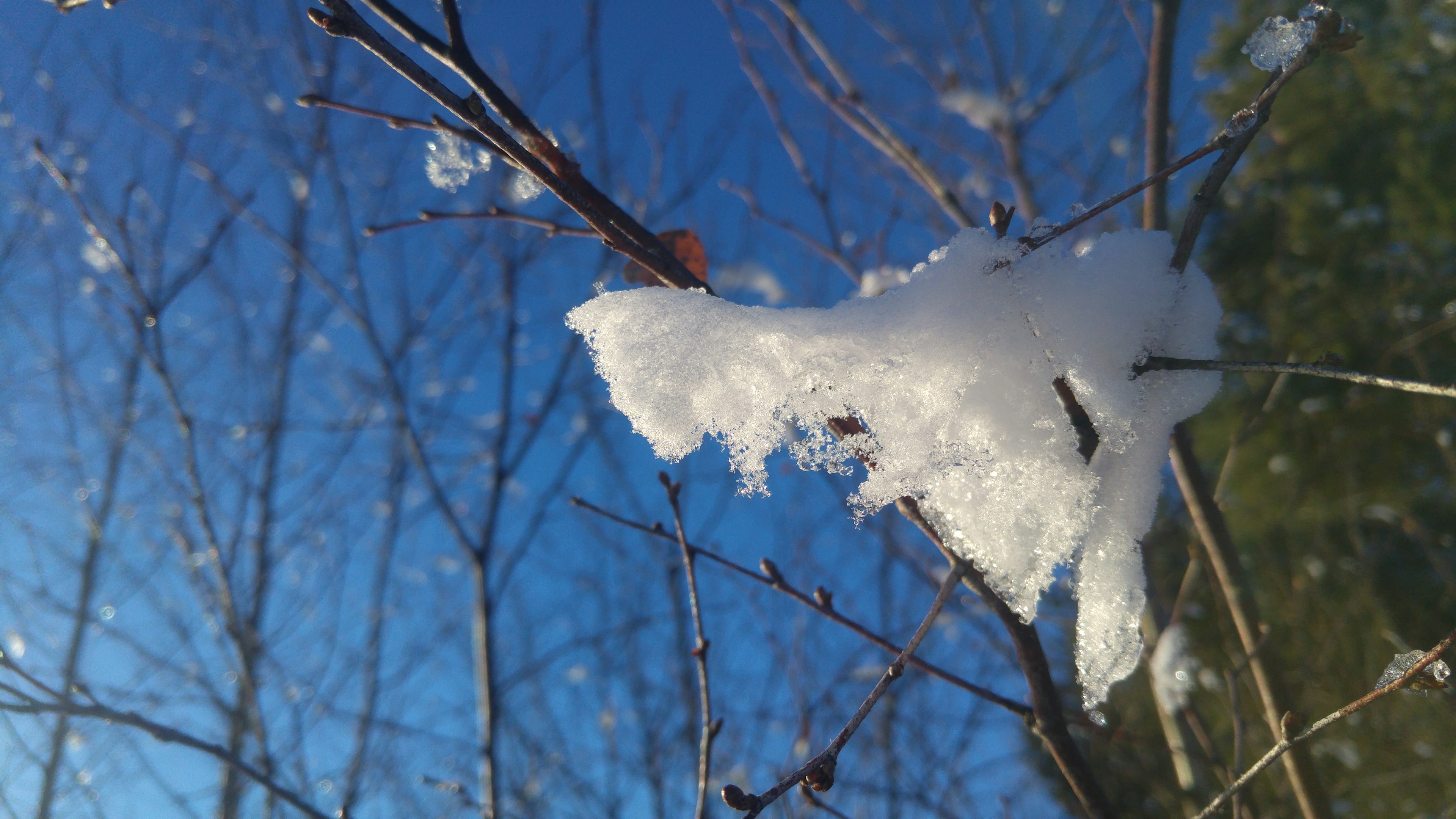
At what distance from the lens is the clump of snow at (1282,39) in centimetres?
61

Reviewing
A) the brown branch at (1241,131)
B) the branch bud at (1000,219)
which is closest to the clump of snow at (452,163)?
the branch bud at (1000,219)

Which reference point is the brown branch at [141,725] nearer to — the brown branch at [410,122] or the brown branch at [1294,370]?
the brown branch at [410,122]

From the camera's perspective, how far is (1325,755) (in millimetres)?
5637

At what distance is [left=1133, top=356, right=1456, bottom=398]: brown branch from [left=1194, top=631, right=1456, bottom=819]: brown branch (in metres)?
0.25

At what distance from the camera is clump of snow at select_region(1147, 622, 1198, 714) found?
5.50ft

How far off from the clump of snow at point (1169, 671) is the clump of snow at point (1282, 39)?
148 cm

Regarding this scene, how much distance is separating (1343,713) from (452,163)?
1.28 m

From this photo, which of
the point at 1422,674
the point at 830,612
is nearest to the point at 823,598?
the point at 830,612

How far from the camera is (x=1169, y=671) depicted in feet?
5.50

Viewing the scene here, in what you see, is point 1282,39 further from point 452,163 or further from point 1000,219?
point 452,163

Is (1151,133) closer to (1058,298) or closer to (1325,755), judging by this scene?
(1058,298)

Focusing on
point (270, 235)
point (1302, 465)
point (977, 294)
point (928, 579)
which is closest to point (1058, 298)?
point (977, 294)

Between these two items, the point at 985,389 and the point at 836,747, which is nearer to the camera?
the point at 836,747

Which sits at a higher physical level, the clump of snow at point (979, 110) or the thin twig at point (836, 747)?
the clump of snow at point (979, 110)
